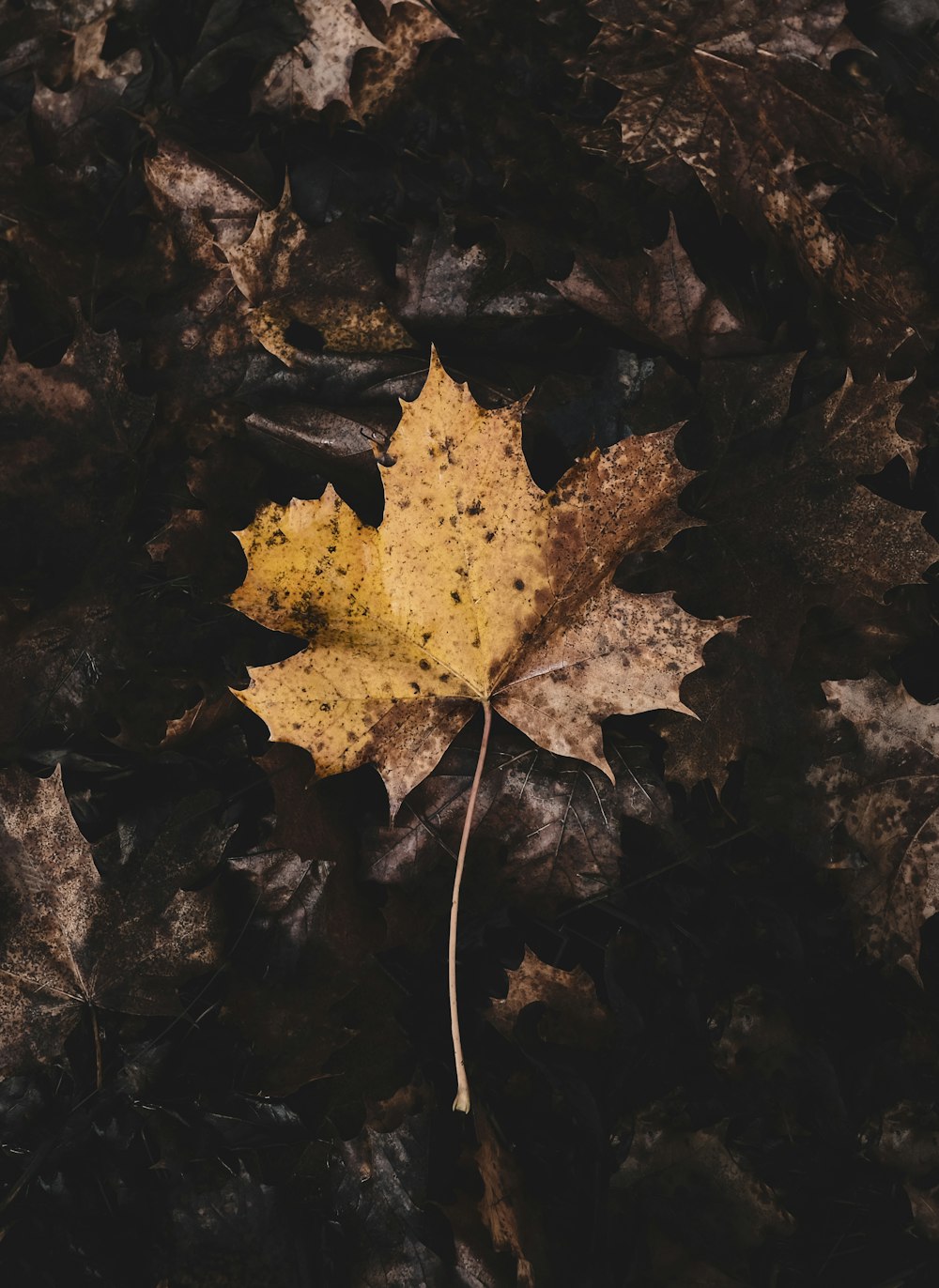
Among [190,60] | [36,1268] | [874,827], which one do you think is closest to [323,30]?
[190,60]

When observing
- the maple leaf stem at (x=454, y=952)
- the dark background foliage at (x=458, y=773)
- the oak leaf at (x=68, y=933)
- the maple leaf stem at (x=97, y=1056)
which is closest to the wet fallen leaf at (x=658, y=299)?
the dark background foliage at (x=458, y=773)

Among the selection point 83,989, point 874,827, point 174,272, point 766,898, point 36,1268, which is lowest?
point 36,1268

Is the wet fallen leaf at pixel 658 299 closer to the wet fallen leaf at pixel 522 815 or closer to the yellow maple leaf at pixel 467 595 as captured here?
the yellow maple leaf at pixel 467 595

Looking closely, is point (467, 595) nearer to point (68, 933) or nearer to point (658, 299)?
point (658, 299)

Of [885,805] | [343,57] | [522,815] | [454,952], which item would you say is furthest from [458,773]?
[343,57]

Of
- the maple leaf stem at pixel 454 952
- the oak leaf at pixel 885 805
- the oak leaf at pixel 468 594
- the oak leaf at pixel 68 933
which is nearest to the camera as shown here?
the oak leaf at pixel 468 594

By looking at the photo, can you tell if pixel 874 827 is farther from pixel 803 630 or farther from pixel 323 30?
pixel 323 30
